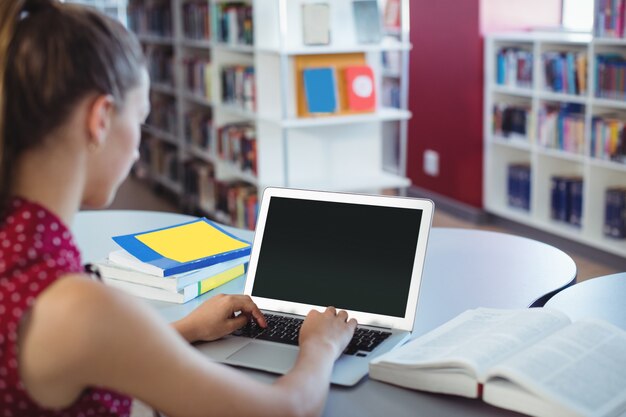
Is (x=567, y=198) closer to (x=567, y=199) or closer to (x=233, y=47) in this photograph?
(x=567, y=199)

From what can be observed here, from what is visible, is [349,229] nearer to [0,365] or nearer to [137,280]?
[137,280]

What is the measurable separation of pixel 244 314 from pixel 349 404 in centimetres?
31

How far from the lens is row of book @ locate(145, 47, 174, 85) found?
245 inches

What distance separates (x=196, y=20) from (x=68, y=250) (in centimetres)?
460

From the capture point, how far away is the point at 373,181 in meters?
4.02

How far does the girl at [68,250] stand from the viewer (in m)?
0.87

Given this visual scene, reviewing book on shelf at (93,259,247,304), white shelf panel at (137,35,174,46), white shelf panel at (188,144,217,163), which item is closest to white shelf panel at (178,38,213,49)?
white shelf panel at (137,35,174,46)

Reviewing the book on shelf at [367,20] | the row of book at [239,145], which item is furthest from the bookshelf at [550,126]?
the row of book at [239,145]

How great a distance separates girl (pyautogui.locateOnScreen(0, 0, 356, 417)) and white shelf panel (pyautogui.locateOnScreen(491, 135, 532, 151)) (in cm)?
412

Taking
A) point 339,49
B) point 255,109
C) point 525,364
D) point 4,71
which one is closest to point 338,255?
point 525,364

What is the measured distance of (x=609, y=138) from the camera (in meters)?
4.23

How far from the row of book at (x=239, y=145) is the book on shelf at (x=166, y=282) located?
2.69m

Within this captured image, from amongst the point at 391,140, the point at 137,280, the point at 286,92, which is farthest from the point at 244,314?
the point at 391,140

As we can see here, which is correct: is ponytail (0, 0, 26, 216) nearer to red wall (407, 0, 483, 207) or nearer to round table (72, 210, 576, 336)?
round table (72, 210, 576, 336)
